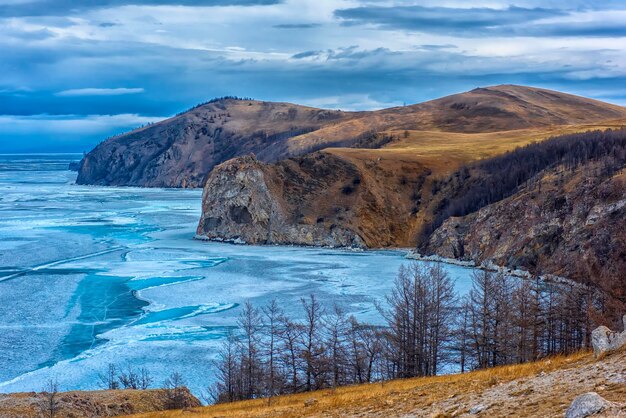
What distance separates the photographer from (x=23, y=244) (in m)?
78.1

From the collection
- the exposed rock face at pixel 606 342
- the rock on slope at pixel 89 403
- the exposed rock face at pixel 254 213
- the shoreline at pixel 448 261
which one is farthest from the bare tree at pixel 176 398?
A: the exposed rock face at pixel 254 213

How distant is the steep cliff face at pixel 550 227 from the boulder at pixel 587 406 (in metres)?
42.7

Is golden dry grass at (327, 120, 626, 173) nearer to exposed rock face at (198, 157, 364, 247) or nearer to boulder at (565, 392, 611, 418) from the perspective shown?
exposed rock face at (198, 157, 364, 247)

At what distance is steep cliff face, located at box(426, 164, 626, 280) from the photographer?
5975 centimetres

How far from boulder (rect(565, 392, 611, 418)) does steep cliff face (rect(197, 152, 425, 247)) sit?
257 ft

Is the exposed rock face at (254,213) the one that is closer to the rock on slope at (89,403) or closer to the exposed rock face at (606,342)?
the rock on slope at (89,403)

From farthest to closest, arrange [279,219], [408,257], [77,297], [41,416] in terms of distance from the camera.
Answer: [279,219] → [408,257] → [77,297] → [41,416]

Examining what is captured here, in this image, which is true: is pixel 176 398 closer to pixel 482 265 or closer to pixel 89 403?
pixel 89 403

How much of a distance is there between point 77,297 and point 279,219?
146ft

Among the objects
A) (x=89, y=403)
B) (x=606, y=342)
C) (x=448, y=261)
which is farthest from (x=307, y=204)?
(x=606, y=342)

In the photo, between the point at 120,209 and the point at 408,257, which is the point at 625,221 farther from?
the point at 120,209

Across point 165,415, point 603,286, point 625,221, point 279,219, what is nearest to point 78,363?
point 165,415

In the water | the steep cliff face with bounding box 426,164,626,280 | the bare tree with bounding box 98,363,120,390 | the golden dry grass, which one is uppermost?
the golden dry grass

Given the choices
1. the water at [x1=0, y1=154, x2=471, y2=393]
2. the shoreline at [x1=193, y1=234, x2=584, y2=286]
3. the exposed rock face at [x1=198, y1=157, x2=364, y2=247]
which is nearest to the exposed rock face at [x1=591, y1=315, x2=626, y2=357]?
the water at [x1=0, y1=154, x2=471, y2=393]
